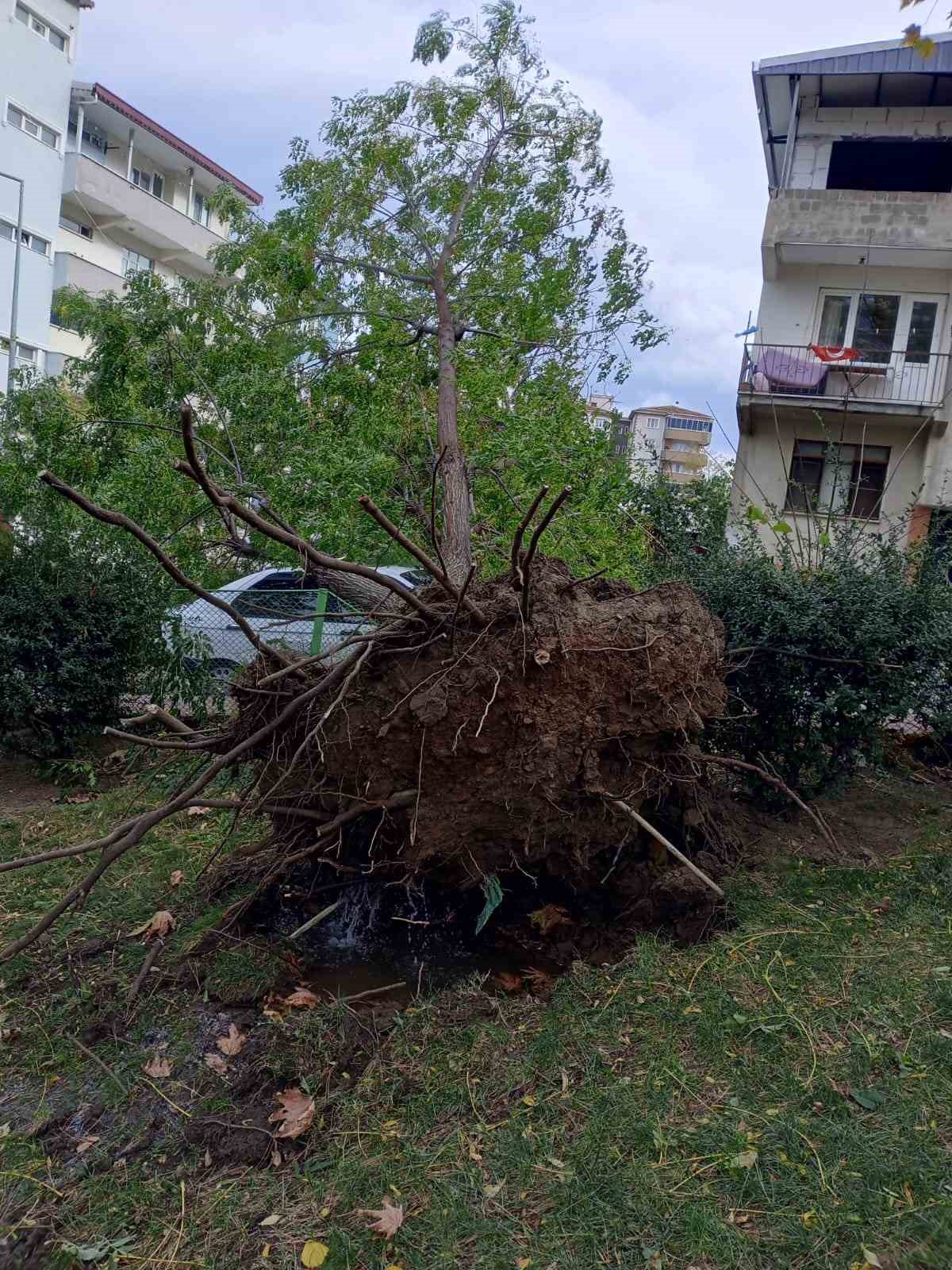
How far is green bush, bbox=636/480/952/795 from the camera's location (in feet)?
20.2

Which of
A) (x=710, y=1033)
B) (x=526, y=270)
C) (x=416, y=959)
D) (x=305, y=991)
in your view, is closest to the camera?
(x=710, y=1033)

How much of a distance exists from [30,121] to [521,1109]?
1126 inches

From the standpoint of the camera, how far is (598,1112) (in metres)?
3.83

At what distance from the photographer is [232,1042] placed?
449 cm

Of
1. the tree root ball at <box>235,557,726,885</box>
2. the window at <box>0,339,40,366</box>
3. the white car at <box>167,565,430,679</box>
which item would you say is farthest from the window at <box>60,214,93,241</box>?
the tree root ball at <box>235,557,726,885</box>

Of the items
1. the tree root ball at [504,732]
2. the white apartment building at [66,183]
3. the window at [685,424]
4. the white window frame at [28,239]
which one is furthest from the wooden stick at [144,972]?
the window at [685,424]

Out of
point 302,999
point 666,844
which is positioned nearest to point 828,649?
point 666,844

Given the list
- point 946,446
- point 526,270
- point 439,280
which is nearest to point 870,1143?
point 439,280

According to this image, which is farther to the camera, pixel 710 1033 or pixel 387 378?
pixel 387 378

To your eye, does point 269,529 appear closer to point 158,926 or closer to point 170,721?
point 170,721

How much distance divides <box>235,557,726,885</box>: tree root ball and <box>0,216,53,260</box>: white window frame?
23.7 metres

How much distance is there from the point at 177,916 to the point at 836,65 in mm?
18457

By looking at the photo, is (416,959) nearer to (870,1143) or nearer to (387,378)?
(870,1143)

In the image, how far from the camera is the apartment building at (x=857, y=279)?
56.8 ft
